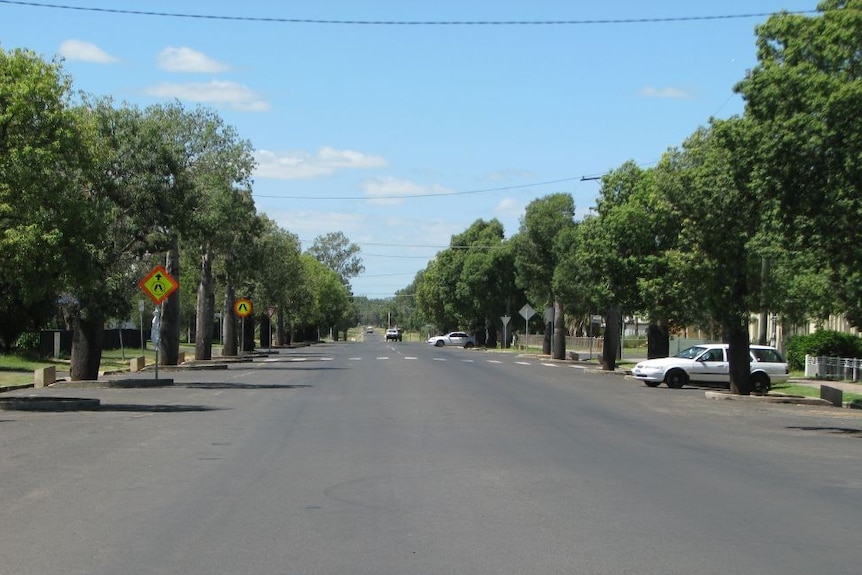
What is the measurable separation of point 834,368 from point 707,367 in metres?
10.1

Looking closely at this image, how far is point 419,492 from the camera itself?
11141 mm

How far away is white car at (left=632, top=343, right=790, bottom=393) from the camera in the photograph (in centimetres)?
3406

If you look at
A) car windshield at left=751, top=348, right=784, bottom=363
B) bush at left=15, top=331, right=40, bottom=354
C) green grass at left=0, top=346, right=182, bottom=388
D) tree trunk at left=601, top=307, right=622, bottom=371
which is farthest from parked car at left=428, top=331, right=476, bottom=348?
car windshield at left=751, top=348, right=784, bottom=363

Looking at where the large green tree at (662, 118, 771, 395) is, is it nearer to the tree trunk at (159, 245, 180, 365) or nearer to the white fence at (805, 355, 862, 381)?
the white fence at (805, 355, 862, 381)

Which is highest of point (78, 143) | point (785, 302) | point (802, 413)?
point (78, 143)

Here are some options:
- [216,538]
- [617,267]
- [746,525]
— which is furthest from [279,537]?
[617,267]

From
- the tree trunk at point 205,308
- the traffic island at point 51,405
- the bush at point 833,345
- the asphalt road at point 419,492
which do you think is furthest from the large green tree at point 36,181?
the bush at point 833,345

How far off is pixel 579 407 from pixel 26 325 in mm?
32321

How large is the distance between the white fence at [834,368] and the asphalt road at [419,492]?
19.5 meters

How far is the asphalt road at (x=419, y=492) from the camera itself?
8141 millimetres

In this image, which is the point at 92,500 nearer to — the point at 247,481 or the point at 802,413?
the point at 247,481

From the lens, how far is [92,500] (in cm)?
1052

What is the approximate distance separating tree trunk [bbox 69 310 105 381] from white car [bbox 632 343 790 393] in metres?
17.4

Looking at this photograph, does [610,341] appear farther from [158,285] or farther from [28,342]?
[28,342]
